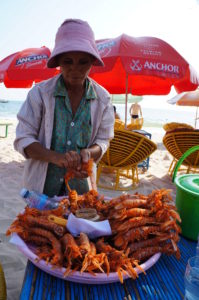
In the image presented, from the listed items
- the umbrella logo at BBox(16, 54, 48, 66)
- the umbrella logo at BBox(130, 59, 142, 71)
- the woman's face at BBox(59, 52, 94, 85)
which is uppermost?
the umbrella logo at BBox(16, 54, 48, 66)

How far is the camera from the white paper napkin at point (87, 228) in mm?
1165

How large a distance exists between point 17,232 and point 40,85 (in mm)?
1220

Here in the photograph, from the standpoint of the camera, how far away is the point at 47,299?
89cm

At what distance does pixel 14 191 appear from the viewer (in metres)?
4.66

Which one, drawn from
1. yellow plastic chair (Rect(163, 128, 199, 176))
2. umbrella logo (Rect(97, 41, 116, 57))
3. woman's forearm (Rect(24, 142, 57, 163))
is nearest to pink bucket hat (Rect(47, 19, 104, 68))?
woman's forearm (Rect(24, 142, 57, 163))

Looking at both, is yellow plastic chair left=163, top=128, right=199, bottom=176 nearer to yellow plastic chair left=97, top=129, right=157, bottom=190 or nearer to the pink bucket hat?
yellow plastic chair left=97, top=129, right=157, bottom=190

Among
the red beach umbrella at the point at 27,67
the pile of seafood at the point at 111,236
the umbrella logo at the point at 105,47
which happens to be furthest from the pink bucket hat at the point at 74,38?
the red beach umbrella at the point at 27,67

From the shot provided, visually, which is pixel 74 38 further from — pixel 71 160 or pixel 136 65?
pixel 136 65

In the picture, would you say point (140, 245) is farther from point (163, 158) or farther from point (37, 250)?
point (163, 158)

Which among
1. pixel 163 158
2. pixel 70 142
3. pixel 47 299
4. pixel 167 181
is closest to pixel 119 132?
pixel 167 181

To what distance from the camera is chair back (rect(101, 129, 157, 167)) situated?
4.61 metres

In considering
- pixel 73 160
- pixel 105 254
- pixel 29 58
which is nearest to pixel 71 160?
pixel 73 160

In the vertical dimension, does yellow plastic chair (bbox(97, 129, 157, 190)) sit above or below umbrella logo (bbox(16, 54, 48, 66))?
below

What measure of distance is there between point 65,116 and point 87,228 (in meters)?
1.04
